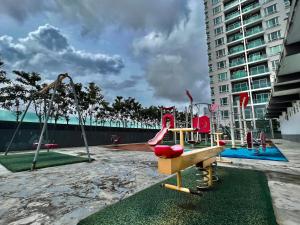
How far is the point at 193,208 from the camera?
295 cm

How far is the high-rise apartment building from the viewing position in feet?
113

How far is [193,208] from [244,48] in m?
43.5

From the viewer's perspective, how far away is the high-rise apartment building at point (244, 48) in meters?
34.4

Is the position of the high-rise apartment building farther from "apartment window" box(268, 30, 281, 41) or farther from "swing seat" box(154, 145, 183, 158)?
"swing seat" box(154, 145, 183, 158)

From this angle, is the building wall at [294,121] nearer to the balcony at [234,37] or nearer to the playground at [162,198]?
the playground at [162,198]

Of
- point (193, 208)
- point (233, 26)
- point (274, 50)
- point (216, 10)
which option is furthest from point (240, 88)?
point (193, 208)

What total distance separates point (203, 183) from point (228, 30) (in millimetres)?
45671

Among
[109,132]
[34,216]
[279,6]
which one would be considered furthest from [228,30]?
[34,216]

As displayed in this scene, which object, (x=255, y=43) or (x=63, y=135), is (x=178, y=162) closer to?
(x=63, y=135)

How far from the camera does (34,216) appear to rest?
279cm

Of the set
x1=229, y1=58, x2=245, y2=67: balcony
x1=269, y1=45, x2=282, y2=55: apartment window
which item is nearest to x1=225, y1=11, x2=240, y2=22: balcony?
x1=229, y1=58, x2=245, y2=67: balcony

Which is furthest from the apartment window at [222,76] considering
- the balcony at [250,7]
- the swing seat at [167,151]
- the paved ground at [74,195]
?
the swing seat at [167,151]

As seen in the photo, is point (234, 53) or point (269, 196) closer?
point (269, 196)

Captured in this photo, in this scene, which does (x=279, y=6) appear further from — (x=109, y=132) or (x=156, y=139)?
(x=156, y=139)
